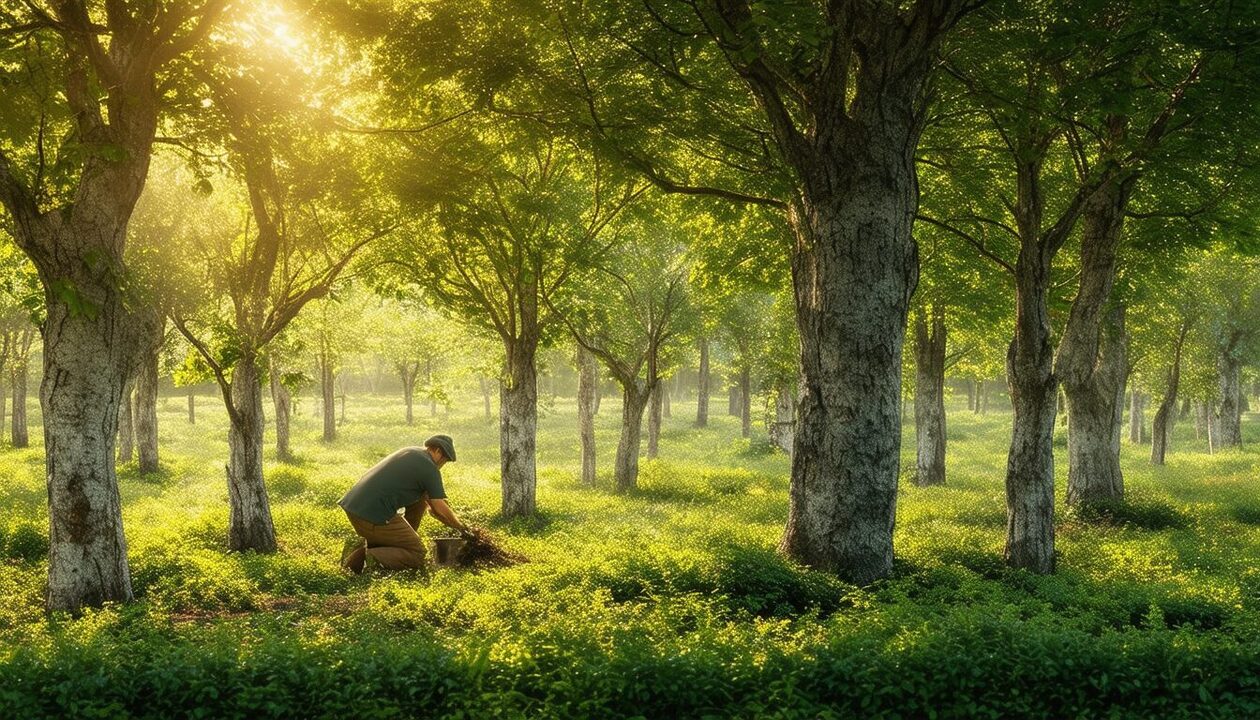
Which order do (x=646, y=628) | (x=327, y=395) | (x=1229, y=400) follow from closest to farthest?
(x=646, y=628), (x=327, y=395), (x=1229, y=400)

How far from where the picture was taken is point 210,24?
9.17 meters

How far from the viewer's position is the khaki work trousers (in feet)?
38.8

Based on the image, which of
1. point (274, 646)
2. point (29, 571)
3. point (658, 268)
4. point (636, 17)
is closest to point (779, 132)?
point (636, 17)

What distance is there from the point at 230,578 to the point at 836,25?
9767mm

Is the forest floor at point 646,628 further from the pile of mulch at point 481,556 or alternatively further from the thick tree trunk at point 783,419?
the thick tree trunk at point 783,419

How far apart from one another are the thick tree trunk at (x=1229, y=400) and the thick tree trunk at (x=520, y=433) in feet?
107

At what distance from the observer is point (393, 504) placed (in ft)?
38.6

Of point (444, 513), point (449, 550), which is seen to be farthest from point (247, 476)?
point (444, 513)

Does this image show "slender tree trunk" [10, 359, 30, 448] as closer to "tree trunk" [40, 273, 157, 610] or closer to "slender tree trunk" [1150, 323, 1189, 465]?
"tree trunk" [40, 273, 157, 610]

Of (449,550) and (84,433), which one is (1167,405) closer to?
(449,550)

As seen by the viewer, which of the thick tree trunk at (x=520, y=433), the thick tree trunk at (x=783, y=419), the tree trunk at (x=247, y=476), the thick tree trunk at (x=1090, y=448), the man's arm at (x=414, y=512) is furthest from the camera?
the thick tree trunk at (x=783, y=419)

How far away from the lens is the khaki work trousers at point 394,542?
11820 mm

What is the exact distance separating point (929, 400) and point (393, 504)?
18554 mm

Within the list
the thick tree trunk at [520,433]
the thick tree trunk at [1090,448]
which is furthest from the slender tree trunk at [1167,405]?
the thick tree trunk at [520,433]
